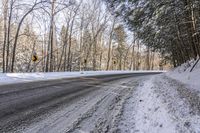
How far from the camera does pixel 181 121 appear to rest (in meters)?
4.97

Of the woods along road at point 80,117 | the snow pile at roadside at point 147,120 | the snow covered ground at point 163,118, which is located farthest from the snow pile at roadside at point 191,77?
the woods along road at point 80,117

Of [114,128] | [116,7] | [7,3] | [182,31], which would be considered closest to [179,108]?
[114,128]

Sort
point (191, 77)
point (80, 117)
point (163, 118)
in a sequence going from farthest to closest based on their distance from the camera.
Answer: point (191, 77)
point (80, 117)
point (163, 118)

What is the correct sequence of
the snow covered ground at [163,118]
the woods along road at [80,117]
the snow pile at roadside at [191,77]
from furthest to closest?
the snow pile at roadside at [191,77] < the woods along road at [80,117] < the snow covered ground at [163,118]

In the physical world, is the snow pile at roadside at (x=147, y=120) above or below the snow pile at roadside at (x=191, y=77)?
below

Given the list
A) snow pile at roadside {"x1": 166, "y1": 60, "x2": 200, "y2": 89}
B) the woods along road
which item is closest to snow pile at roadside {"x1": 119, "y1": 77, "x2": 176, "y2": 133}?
the woods along road

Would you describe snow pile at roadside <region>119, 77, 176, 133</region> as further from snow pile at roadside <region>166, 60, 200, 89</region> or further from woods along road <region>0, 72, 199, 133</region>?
snow pile at roadside <region>166, 60, 200, 89</region>

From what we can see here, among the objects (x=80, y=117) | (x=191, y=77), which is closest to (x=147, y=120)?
(x=80, y=117)

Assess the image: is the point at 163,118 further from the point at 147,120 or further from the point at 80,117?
the point at 80,117

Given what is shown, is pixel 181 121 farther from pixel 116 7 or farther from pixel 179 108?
pixel 116 7

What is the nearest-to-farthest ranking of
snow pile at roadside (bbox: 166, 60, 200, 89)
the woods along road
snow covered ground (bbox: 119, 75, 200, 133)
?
snow covered ground (bbox: 119, 75, 200, 133) → the woods along road → snow pile at roadside (bbox: 166, 60, 200, 89)

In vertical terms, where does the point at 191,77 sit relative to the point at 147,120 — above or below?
above

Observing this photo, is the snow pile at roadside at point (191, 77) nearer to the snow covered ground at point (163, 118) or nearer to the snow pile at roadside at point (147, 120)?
the snow covered ground at point (163, 118)

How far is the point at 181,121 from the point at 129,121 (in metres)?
1.13
